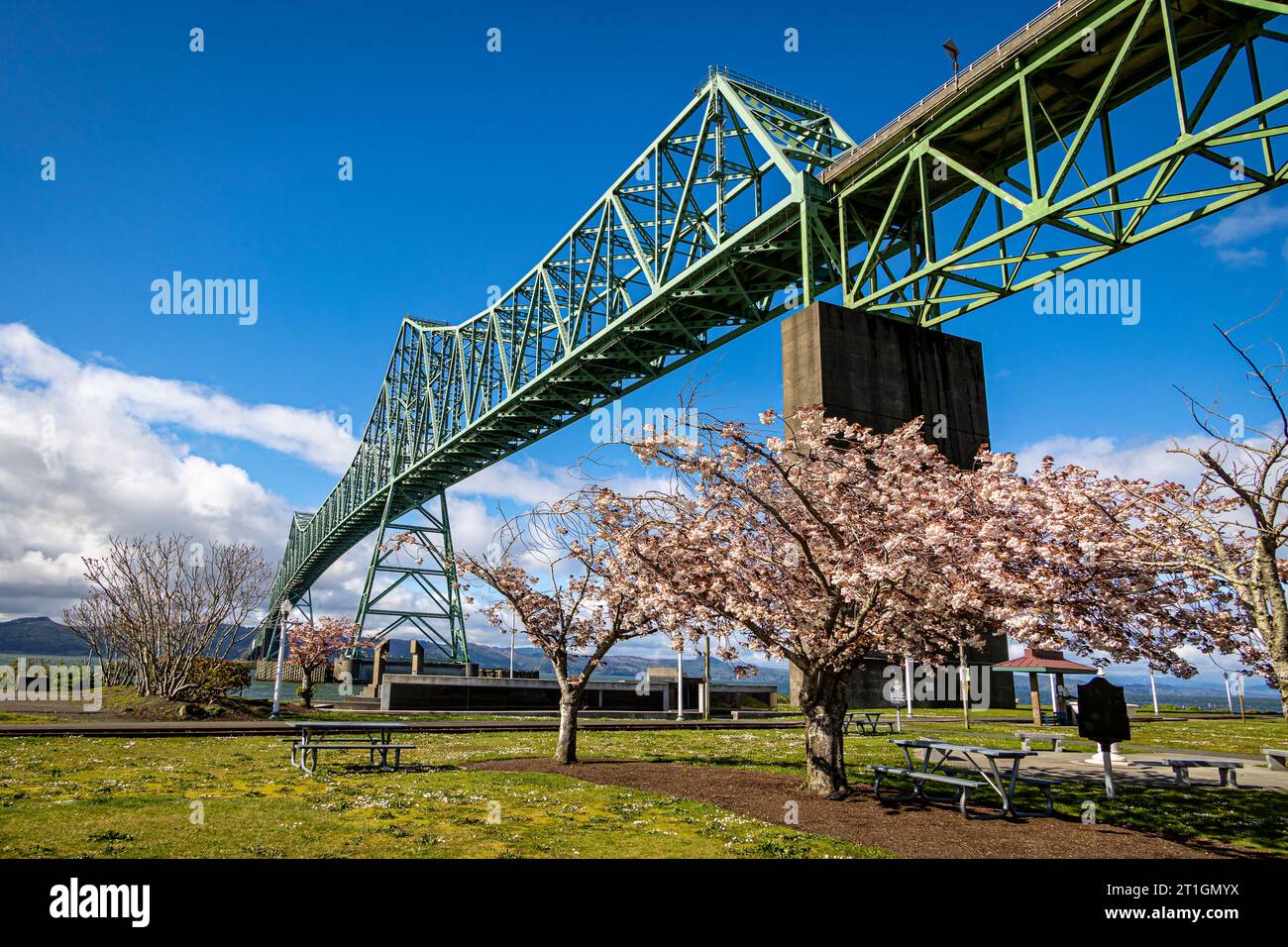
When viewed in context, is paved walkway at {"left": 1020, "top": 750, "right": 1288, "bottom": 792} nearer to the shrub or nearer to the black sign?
the black sign

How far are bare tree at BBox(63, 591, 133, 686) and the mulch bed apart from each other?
38.3 m

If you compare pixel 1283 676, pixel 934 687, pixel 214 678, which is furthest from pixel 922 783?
pixel 934 687

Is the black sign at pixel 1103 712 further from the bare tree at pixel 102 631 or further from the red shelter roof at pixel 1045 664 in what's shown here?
the bare tree at pixel 102 631

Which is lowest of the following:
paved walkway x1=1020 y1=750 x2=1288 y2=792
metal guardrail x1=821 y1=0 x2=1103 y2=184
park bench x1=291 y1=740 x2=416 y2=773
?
paved walkway x1=1020 y1=750 x2=1288 y2=792

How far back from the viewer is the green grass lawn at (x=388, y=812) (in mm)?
7969

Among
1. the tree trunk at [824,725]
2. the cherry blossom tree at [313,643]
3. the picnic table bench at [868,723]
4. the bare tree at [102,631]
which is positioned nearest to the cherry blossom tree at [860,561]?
the tree trunk at [824,725]

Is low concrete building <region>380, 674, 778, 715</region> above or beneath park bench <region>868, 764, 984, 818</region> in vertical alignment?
beneath

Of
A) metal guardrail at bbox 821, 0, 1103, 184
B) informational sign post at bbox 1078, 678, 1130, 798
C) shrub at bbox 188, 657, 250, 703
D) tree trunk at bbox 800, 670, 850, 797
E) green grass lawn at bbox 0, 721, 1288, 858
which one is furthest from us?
shrub at bbox 188, 657, 250, 703

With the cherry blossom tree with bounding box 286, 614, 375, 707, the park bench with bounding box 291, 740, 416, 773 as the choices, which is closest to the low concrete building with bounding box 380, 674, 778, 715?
the cherry blossom tree with bounding box 286, 614, 375, 707

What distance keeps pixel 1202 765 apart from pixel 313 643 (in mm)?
47699

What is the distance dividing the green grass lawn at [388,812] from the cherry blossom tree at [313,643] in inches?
1025

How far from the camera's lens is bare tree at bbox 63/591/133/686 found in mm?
42534

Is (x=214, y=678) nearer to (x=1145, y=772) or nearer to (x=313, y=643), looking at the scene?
(x=313, y=643)
